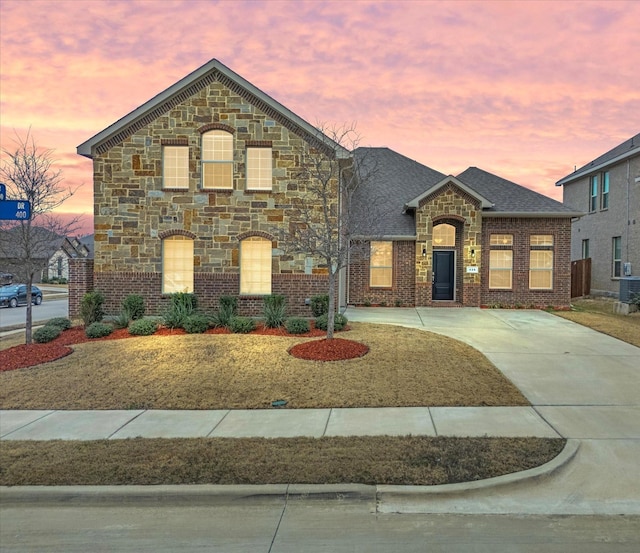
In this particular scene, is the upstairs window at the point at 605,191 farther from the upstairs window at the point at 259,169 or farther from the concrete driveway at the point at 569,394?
the upstairs window at the point at 259,169

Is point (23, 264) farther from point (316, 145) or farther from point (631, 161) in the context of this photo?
point (631, 161)

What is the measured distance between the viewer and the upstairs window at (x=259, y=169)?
1600 cm

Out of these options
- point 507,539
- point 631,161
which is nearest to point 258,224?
point 507,539

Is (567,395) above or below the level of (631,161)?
below

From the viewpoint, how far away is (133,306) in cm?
1521

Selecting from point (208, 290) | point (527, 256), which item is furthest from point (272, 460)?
point (527, 256)

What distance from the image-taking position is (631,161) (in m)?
22.3

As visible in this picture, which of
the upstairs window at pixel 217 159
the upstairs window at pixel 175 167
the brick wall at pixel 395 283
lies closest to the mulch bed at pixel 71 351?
the upstairs window at pixel 175 167

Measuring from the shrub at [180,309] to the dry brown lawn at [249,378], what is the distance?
1915 mm

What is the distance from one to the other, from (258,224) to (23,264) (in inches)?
280

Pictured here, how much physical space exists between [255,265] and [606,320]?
12597 millimetres

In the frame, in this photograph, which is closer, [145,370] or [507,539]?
[507,539]

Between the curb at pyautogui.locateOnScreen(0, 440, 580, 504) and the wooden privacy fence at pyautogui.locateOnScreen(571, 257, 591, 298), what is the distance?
23.2 m

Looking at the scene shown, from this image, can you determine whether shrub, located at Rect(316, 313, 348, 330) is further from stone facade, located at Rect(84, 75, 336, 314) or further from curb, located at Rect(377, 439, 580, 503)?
curb, located at Rect(377, 439, 580, 503)
